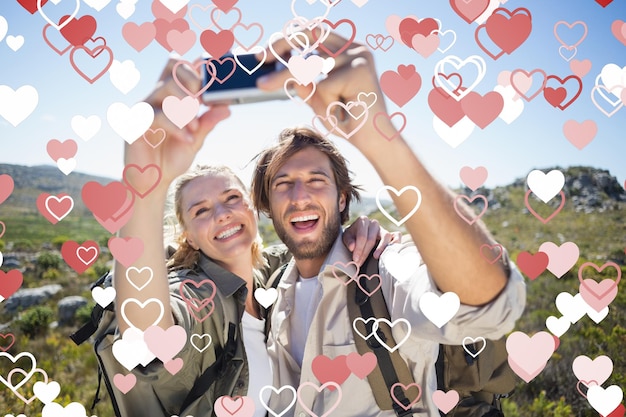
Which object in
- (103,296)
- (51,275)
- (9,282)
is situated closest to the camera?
(103,296)

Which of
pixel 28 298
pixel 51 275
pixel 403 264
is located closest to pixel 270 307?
pixel 403 264

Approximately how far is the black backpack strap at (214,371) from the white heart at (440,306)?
1.60 m

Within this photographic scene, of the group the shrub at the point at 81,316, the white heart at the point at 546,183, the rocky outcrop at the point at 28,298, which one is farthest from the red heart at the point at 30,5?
the rocky outcrop at the point at 28,298

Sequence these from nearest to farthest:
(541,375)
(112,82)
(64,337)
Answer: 1. (112,82)
2. (541,375)
3. (64,337)

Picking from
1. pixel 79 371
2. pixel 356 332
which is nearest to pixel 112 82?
pixel 356 332

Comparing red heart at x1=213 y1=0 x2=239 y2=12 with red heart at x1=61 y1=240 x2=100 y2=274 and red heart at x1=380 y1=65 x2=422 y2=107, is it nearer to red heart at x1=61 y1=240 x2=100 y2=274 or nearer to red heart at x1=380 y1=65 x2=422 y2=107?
red heart at x1=380 y1=65 x2=422 y2=107

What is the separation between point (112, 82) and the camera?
2883mm

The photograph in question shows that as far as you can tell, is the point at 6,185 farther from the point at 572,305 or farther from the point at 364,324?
the point at 572,305

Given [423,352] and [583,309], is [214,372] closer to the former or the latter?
[423,352]

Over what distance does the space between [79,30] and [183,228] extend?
181cm

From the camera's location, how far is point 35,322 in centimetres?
1031

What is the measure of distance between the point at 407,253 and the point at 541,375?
18.4ft

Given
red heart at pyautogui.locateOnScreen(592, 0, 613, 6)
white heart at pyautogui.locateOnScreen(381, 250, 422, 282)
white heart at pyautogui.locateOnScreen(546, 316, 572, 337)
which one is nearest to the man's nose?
white heart at pyautogui.locateOnScreen(381, 250, 422, 282)

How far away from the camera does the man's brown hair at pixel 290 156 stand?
3.68m
